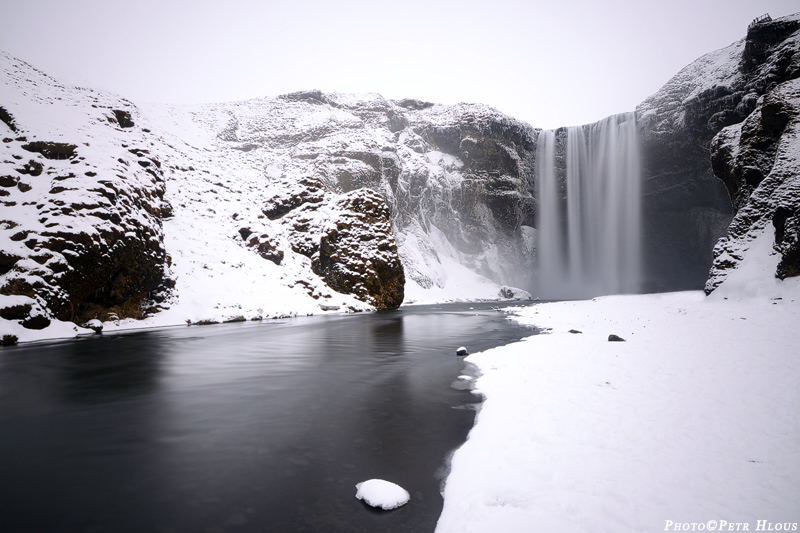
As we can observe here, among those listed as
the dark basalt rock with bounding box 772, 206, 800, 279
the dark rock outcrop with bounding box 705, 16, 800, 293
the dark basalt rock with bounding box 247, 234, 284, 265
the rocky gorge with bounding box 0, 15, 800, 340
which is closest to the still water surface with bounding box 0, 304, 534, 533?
the rocky gorge with bounding box 0, 15, 800, 340

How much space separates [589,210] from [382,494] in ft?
216

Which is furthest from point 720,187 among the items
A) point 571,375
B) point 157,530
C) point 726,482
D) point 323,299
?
point 157,530

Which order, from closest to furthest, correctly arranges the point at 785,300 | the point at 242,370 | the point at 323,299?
the point at 242,370
the point at 785,300
the point at 323,299

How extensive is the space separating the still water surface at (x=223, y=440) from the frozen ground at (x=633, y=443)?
550 millimetres

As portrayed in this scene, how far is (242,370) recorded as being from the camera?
9055mm

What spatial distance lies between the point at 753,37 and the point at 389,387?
149 feet

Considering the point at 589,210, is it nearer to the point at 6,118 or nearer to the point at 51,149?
the point at 51,149

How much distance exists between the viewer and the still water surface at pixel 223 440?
3.03 m

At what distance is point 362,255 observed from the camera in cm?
3300

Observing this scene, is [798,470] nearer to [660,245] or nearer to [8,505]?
[8,505]

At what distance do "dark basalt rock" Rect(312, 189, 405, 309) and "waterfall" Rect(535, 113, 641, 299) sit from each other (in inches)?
1600

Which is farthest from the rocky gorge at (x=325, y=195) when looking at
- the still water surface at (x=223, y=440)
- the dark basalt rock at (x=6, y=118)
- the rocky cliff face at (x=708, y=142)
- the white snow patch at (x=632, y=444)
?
the white snow patch at (x=632, y=444)

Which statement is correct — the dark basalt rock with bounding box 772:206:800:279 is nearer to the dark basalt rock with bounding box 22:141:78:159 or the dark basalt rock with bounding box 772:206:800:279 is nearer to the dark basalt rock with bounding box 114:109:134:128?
the dark basalt rock with bounding box 22:141:78:159

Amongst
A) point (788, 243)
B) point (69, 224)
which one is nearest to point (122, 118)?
point (69, 224)
